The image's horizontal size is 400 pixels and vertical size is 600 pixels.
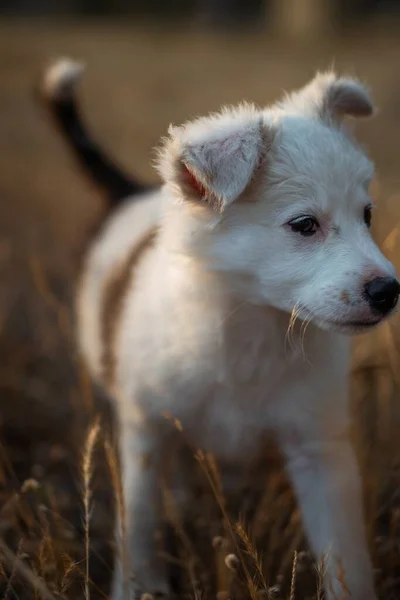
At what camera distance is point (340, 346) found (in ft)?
7.37

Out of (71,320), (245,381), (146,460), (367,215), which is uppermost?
(367,215)

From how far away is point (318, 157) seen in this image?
1.99 meters

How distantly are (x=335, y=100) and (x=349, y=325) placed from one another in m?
0.78

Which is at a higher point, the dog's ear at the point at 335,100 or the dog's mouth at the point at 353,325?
the dog's ear at the point at 335,100

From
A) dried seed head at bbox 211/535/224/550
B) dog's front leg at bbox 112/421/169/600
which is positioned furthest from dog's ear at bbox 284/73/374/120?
dried seed head at bbox 211/535/224/550

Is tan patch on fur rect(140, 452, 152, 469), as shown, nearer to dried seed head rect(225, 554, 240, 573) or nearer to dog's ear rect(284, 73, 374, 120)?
dried seed head rect(225, 554, 240, 573)

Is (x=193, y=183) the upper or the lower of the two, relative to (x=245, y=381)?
upper

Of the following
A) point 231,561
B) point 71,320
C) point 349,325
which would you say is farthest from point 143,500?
point 71,320

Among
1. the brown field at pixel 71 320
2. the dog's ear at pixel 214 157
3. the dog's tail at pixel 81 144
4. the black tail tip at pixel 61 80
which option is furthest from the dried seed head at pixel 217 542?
the black tail tip at pixel 61 80

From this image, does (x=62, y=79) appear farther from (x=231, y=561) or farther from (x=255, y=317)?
(x=231, y=561)

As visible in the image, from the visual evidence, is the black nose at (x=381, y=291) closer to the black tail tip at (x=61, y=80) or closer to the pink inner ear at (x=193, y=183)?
the pink inner ear at (x=193, y=183)

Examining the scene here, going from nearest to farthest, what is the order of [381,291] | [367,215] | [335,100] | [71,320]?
[381,291] → [367,215] → [335,100] → [71,320]

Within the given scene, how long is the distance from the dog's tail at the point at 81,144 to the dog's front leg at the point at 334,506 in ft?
A: 5.01

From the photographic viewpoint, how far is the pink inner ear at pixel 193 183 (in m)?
2.01
